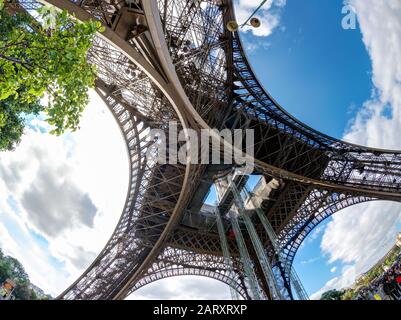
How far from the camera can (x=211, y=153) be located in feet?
68.0

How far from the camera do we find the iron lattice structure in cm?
1468

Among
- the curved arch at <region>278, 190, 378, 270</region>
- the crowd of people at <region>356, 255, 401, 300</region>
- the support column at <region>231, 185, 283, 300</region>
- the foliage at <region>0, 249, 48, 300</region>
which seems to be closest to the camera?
the support column at <region>231, 185, 283, 300</region>

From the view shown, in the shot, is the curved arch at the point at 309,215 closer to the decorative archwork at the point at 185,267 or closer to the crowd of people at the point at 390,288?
the decorative archwork at the point at 185,267

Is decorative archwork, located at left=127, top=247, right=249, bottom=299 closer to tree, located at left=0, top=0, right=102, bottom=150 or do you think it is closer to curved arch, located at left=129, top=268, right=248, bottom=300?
curved arch, located at left=129, top=268, right=248, bottom=300

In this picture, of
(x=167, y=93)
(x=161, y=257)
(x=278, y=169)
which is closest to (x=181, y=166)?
(x=278, y=169)

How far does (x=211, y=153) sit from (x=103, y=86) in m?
8.42

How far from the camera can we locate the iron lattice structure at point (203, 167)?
14.7 meters

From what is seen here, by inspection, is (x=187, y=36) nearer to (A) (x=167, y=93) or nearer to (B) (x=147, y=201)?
(A) (x=167, y=93)

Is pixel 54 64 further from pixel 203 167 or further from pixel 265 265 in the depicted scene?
pixel 203 167

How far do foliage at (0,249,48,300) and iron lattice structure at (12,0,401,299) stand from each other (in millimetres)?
12061

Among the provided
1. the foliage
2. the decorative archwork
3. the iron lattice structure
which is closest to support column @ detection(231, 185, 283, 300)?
the iron lattice structure

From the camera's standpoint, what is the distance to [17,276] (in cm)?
3441

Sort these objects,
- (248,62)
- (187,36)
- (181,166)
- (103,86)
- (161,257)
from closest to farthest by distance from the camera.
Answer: (187,36) < (103,86) < (248,62) < (181,166) < (161,257)

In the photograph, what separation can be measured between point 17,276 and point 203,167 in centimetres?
2850
